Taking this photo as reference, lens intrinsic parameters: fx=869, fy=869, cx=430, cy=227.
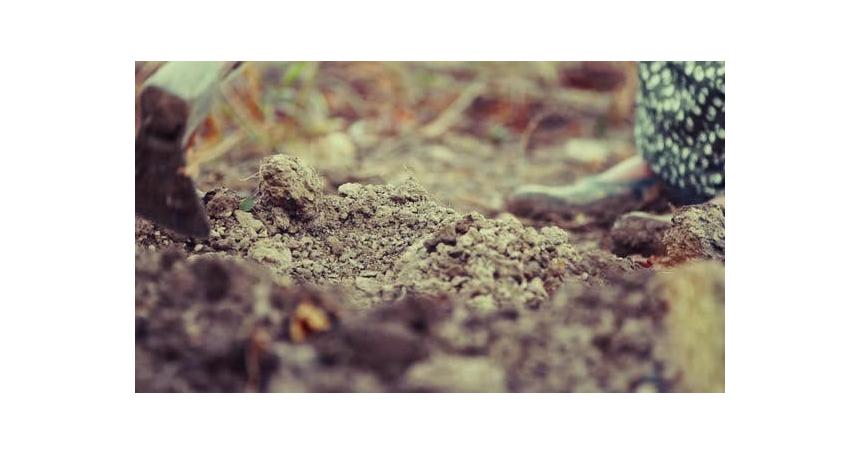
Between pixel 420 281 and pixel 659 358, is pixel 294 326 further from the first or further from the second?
pixel 659 358

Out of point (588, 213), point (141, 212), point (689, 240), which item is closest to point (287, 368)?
point (141, 212)

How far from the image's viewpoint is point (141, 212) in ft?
5.19

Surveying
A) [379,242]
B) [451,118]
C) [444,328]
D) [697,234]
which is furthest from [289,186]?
[451,118]

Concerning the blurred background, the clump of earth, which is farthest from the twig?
the clump of earth

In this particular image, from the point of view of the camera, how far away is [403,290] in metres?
1.55

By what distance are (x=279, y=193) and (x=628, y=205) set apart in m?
0.85

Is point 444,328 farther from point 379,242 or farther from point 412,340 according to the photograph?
point 379,242

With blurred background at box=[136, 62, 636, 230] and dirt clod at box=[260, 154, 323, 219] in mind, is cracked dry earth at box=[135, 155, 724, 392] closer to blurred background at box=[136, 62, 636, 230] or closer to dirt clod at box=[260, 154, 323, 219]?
dirt clod at box=[260, 154, 323, 219]

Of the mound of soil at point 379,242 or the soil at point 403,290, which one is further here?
the mound of soil at point 379,242

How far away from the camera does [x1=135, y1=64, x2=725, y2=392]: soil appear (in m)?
1.26

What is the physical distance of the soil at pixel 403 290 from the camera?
126 centimetres

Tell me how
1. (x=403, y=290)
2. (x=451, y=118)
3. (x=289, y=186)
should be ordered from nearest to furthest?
(x=403, y=290)
(x=289, y=186)
(x=451, y=118)

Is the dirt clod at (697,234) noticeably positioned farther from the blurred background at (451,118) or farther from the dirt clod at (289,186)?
the dirt clod at (289,186)

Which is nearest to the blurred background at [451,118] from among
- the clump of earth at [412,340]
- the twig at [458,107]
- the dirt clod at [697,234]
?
the twig at [458,107]
